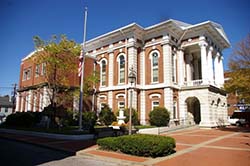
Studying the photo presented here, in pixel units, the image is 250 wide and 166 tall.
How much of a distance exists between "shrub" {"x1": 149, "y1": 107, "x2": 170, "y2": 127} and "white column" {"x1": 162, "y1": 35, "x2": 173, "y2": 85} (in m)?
3.57

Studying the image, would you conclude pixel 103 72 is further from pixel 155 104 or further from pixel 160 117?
pixel 160 117

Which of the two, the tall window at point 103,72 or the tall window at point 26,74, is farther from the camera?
the tall window at point 26,74

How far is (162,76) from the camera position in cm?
2694

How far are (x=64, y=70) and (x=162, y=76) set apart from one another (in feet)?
39.3

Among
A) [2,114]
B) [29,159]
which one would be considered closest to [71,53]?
[29,159]

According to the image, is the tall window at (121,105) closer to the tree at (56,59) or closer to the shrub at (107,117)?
the shrub at (107,117)

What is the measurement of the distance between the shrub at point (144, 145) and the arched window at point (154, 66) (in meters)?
17.7

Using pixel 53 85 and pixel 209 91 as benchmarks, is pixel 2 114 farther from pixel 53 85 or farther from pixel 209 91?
pixel 209 91

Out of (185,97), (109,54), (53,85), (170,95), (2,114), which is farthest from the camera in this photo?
(2,114)

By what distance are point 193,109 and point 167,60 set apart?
31.8ft

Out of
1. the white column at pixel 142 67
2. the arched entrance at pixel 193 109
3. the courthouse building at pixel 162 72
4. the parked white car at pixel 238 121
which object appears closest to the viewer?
the courthouse building at pixel 162 72

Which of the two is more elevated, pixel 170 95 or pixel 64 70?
pixel 64 70

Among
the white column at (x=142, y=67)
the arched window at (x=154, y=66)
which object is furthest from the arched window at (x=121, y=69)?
the arched window at (x=154, y=66)

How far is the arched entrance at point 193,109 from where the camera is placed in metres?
29.9
